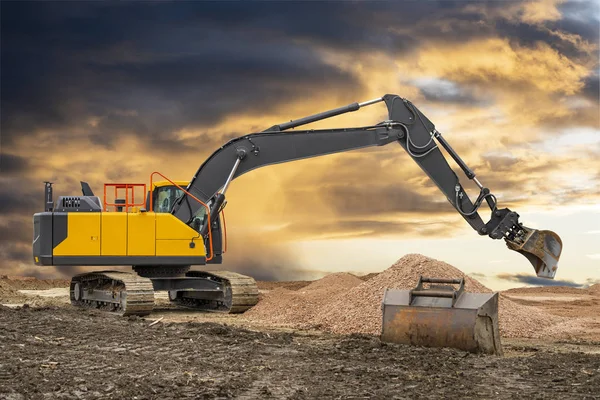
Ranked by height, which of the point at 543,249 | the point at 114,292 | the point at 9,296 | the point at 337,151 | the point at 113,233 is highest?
the point at 337,151

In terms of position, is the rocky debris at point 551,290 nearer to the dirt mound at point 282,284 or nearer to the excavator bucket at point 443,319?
the dirt mound at point 282,284

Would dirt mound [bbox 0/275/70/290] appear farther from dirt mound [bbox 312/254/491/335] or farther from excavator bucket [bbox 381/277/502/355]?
excavator bucket [bbox 381/277/502/355]

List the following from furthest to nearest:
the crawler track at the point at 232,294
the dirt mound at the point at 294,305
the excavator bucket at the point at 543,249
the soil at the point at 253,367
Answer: the crawler track at the point at 232,294
the dirt mound at the point at 294,305
the excavator bucket at the point at 543,249
the soil at the point at 253,367

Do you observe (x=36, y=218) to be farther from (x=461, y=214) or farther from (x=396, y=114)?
(x=461, y=214)

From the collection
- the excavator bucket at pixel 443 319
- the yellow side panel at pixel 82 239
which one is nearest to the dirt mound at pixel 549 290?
the yellow side panel at pixel 82 239

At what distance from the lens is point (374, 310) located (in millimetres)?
13117

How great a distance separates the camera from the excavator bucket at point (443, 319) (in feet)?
31.7

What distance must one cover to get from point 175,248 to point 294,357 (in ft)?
19.4

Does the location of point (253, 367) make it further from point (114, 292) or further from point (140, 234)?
point (114, 292)

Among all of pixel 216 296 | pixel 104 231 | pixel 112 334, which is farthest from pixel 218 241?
pixel 112 334

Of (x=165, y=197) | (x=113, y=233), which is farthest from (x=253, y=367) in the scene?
(x=165, y=197)

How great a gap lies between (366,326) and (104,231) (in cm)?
560

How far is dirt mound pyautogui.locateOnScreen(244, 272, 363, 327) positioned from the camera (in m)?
14.6

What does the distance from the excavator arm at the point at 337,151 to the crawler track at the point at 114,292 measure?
64.4 inches
